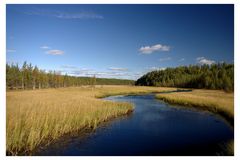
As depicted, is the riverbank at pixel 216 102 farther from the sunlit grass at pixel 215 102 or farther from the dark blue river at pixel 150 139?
the dark blue river at pixel 150 139

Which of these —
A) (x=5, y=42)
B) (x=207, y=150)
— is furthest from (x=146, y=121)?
(x=5, y=42)

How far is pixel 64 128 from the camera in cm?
1102

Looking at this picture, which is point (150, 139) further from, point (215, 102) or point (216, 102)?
point (215, 102)

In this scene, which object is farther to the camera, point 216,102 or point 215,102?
point 215,102

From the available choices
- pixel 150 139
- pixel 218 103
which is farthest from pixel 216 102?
pixel 150 139

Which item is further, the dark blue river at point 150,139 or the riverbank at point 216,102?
the riverbank at point 216,102

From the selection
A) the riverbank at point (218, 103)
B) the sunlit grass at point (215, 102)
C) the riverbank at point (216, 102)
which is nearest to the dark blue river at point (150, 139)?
the riverbank at point (218, 103)

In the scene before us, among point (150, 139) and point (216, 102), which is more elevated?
point (216, 102)

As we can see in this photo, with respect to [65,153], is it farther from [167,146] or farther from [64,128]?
[167,146]

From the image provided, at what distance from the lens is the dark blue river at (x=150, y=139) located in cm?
927

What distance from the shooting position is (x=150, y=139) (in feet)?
36.1

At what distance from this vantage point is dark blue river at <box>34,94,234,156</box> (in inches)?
365

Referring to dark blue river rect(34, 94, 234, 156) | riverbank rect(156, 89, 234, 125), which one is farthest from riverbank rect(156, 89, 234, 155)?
dark blue river rect(34, 94, 234, 156)
